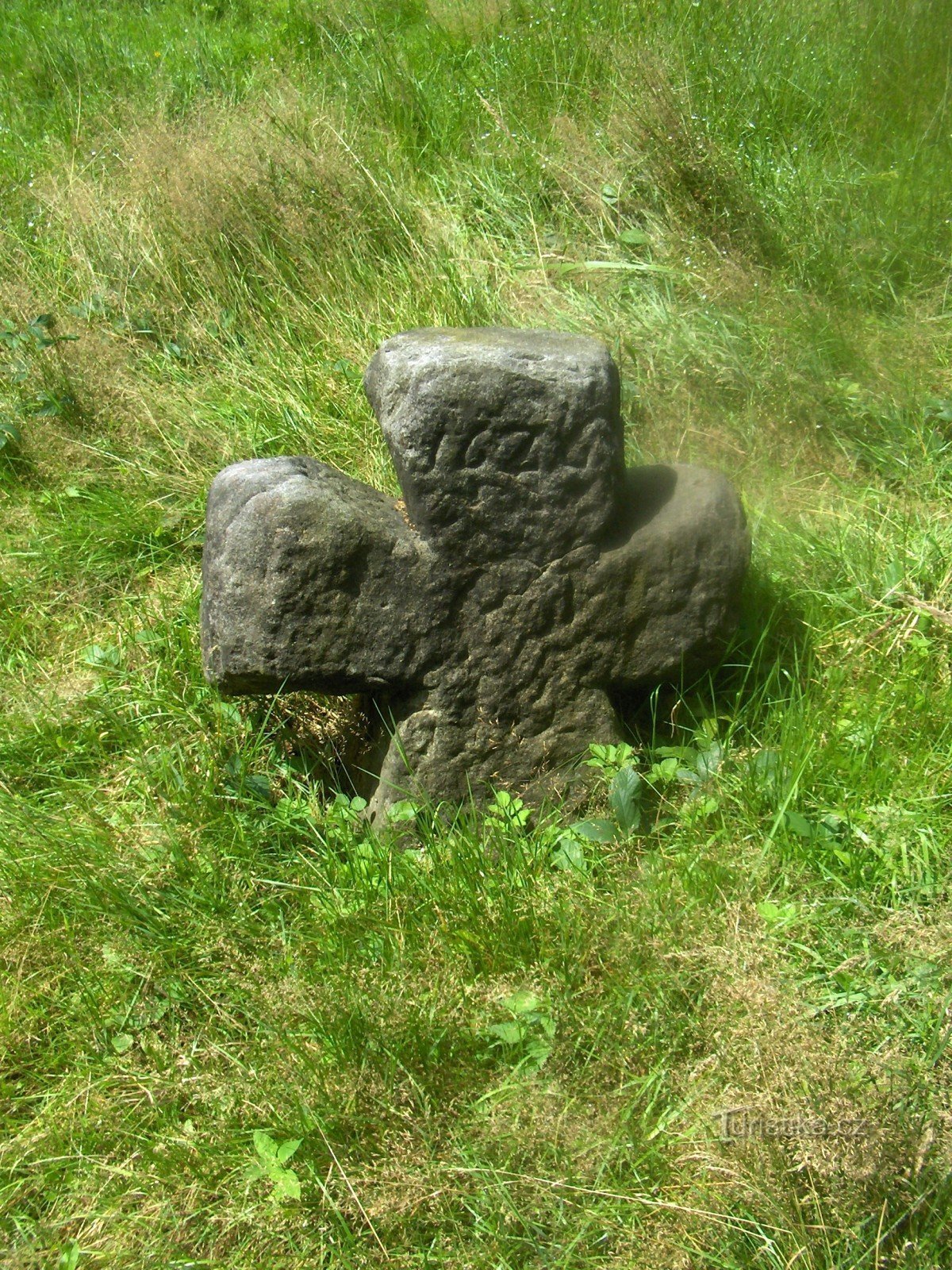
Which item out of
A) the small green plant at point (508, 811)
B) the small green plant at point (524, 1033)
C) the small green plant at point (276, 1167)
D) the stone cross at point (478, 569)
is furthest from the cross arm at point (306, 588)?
the small green plant at point (276, 1167)

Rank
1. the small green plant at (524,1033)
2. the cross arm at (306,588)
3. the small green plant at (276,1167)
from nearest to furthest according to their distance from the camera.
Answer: the small green plant at (276,1167) < the small green plant at (524,1033) < the cross arm at (306,588)

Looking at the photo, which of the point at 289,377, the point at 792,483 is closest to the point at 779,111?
the point at 792,483

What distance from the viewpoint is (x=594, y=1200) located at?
1982mm

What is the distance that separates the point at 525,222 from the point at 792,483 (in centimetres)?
167

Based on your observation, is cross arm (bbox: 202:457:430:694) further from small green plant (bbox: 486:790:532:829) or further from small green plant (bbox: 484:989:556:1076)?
small green plant (bbox: 484:989:556:1076)

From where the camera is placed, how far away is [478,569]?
263 centimetres

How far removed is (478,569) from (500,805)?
57 centimetres

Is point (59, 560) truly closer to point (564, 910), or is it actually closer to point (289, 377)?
point (289, 377)

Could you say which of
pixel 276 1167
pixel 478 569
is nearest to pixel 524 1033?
pixel 276 1167

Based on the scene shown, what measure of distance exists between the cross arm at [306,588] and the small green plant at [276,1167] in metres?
0.98

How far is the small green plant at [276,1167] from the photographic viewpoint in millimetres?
2025

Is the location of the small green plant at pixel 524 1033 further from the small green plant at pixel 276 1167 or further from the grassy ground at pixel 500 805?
the small green plant at pixel 276 1167

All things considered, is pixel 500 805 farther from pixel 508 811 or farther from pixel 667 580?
pixel 667 580

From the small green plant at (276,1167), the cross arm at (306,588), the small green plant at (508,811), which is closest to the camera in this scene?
the small green plant at (276,1167)
